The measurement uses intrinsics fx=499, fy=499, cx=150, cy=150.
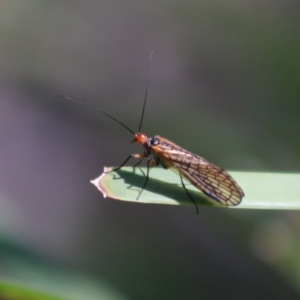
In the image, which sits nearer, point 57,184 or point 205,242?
point 205,242

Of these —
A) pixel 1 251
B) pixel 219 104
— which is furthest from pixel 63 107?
pixel 1 251

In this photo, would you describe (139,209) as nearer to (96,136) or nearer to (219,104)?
(96,136)

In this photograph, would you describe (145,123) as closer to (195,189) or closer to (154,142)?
(154,142)

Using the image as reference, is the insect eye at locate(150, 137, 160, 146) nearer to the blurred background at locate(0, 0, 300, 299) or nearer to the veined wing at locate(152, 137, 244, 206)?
the veined wing at locate(152, 137, 244, 206)

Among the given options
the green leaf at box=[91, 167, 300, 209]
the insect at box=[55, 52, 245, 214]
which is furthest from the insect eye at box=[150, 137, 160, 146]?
the green leaf at box=[91, 167, 300, 209]

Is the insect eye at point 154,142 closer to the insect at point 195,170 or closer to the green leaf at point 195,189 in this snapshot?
the insect at point 195,170

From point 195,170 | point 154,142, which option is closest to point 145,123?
point 154,142
